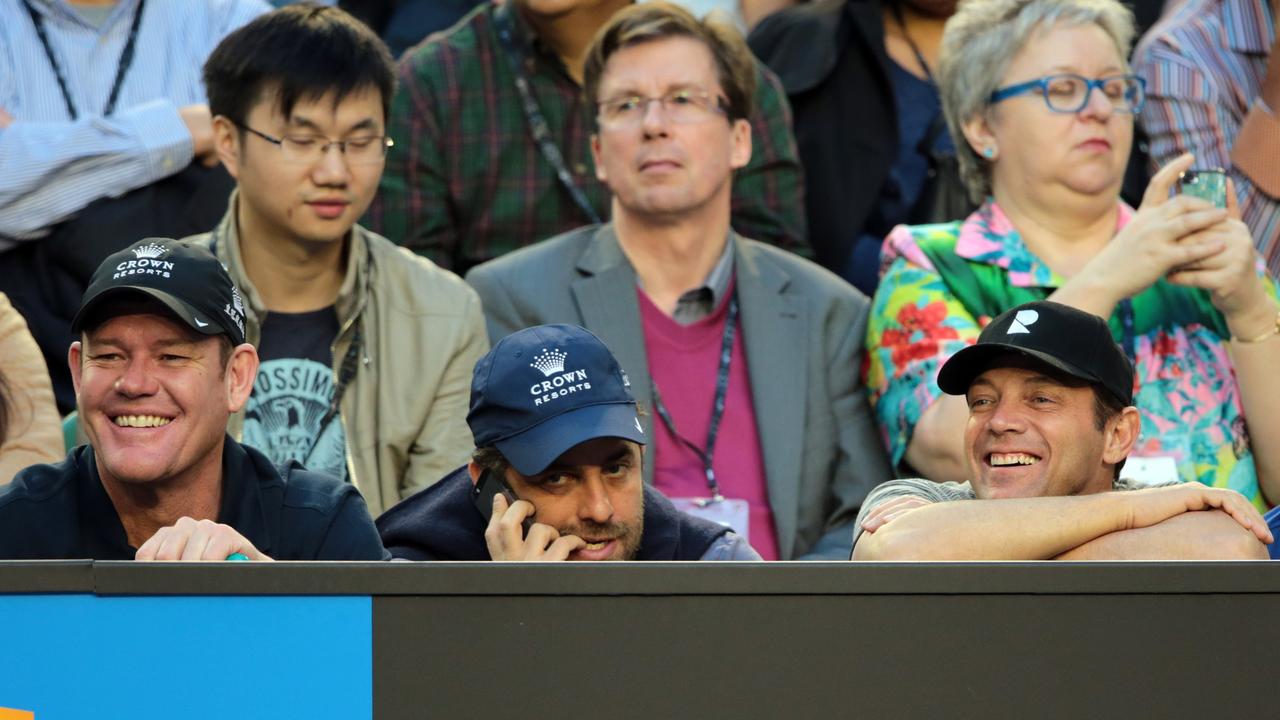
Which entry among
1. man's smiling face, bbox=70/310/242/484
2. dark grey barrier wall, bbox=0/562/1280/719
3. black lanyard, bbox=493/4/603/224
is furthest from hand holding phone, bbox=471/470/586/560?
black lanyard, bbox=493/4/603/224

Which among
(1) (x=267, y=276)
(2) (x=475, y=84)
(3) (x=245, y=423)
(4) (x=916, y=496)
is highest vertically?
(2) (x=475, y=84)

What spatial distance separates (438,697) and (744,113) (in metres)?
2.83

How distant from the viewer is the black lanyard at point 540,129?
4.87 metres

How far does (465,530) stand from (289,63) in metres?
1.41

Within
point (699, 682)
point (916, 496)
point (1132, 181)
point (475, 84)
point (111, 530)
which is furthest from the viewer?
point (1132, 181)

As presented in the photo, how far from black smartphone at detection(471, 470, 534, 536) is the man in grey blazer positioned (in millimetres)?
774

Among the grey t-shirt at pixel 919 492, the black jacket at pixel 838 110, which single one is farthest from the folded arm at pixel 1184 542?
the black jacket at pixel 838 110

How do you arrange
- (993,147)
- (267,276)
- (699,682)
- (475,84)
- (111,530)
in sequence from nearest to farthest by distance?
(699,682)
(111,530)
(267,276)
(993,147)
(475,84)

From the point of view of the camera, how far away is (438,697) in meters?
2.05

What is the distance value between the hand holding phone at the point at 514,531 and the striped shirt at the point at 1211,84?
2794 mm

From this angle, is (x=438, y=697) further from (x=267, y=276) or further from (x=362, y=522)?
(x=267, y=276)

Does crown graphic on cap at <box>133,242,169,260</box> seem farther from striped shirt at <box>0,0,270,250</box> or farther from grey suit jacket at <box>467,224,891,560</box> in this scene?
striped shirt at <box>0,0,270,250</box>

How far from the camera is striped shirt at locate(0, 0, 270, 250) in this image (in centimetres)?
440

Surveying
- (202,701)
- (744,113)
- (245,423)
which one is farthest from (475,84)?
(202,701)
